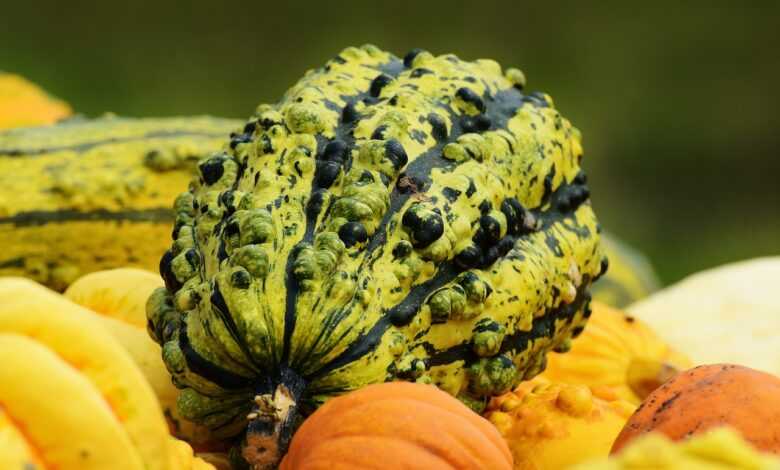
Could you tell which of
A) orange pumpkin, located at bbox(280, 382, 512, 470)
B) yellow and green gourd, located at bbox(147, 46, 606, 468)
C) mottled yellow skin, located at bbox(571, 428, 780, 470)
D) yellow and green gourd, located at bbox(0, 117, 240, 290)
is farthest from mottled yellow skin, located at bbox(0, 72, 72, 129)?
mottled yellow skin, located at bbox(571, 428, 780, 470)

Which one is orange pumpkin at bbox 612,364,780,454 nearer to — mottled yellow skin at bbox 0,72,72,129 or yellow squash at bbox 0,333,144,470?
yellow squash at bbox 0,333,144,470

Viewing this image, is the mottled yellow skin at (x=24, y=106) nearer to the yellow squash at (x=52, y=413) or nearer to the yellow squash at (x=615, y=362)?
the yellow squash at (x=615, y=362)

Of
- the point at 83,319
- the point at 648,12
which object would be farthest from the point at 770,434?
the point at 648,12

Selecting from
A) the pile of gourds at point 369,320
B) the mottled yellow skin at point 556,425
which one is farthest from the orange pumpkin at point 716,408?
the mottled yellow skin at point 556,425

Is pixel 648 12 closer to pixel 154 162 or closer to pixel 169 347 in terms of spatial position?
pixel 154 162

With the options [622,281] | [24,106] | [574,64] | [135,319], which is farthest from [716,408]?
[574,64]

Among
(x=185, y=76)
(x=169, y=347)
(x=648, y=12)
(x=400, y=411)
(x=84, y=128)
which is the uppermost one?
(x=400, y=411)

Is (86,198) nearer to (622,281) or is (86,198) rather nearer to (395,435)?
(395,435)
